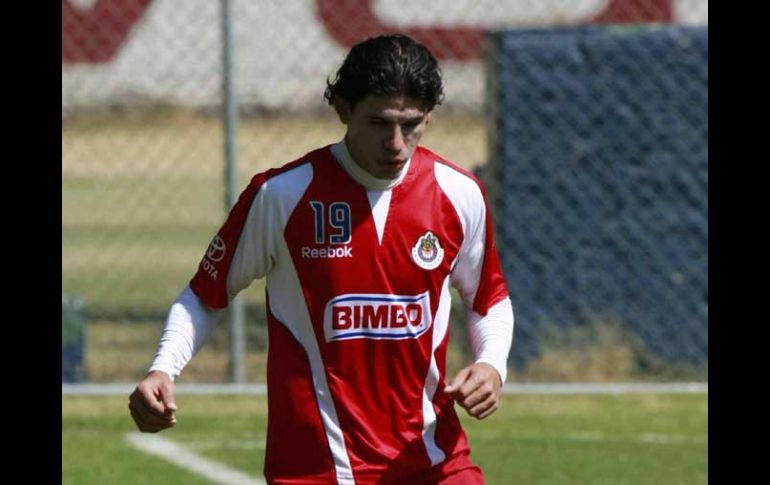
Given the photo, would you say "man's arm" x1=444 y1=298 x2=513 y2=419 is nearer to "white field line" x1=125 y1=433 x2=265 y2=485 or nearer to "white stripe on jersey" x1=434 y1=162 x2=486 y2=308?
"white stripe on jersey" x1=434 y1=162 x2=486 y2=308

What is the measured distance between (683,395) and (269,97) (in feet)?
42.1

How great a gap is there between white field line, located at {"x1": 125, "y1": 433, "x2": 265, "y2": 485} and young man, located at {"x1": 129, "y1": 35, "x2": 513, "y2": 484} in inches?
125

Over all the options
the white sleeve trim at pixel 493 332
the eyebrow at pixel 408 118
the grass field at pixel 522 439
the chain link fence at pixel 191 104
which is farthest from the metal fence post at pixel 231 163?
the eyebrow at pixel 408 118

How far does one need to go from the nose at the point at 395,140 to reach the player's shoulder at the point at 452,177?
32 cm

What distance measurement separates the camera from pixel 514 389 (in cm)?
1049

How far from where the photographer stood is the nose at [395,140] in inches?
192

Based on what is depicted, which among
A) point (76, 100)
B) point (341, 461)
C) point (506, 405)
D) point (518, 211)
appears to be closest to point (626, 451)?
point (506, 405)

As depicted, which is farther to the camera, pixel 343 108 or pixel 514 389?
pixel 514 389

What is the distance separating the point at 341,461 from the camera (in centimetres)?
495

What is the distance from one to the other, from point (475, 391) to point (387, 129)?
0.78 m

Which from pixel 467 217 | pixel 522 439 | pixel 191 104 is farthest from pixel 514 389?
pixel 191 104

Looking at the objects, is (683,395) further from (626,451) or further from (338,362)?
(338,362)

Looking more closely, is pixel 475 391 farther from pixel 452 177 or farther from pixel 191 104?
pixel 191 104


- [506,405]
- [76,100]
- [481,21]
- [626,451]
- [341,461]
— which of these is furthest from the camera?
[481,21]
